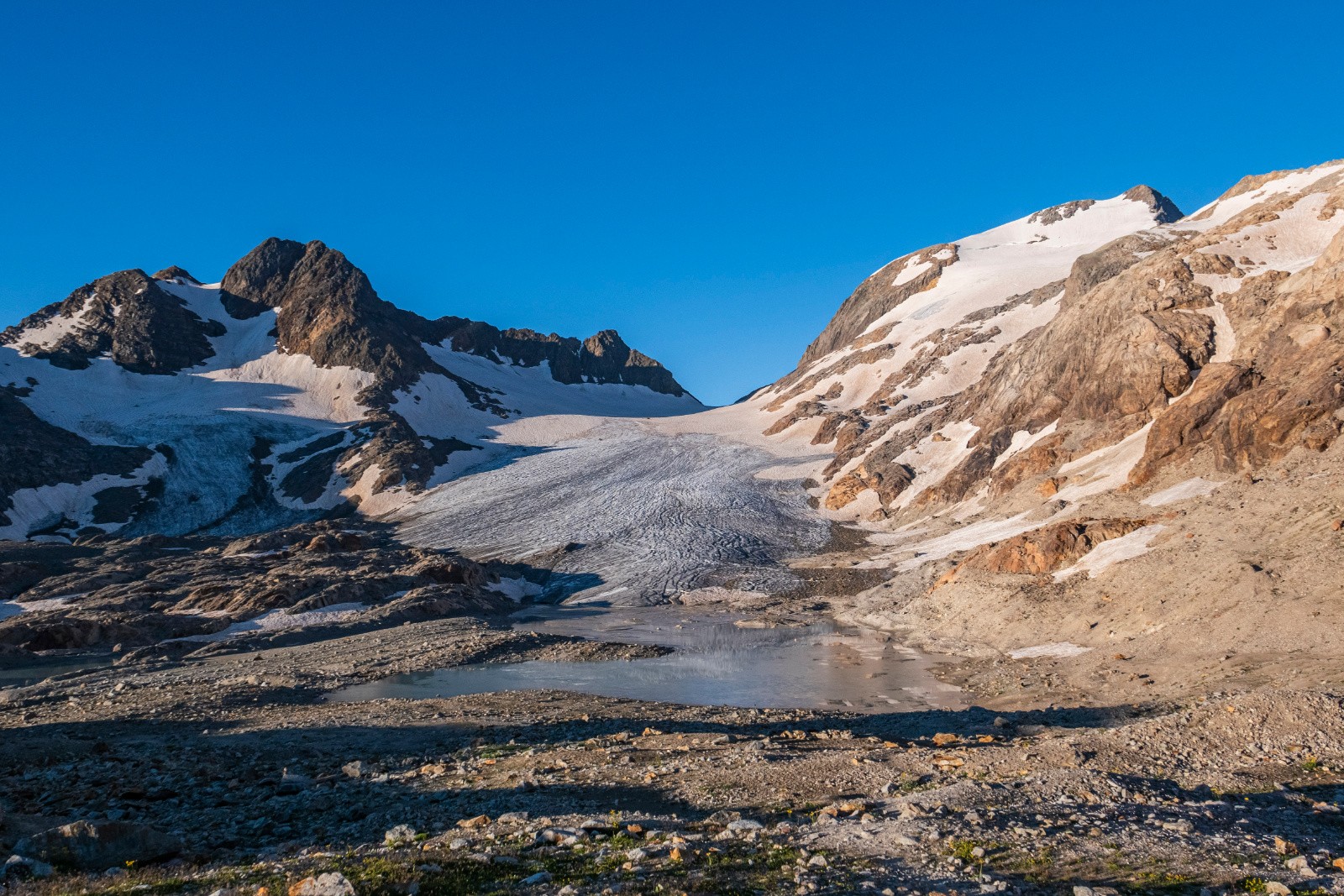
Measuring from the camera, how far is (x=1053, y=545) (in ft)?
118

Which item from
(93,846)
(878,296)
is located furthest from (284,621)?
(878,296)

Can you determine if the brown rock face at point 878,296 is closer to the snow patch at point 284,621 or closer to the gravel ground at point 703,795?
the snow patch at point 284,621

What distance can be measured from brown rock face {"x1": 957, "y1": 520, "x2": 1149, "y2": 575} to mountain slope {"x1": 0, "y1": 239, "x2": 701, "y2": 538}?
257 feet

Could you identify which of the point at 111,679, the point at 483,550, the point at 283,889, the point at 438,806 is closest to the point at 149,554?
the point at 483,550

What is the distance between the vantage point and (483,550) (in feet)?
252

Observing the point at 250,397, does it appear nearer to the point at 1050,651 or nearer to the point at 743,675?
the point at 743,675

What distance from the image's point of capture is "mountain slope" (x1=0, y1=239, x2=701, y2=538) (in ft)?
323

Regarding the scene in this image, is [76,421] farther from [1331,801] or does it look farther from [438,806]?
[1331,801]

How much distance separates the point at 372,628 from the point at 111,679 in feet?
47.1

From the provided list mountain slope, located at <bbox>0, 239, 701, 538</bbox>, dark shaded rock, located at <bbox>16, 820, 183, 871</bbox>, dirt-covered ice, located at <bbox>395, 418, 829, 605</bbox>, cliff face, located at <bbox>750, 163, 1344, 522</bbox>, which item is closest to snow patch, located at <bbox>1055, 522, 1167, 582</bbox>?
cliff face, located at <bbox>750, 163, 1344, 522</bbox>

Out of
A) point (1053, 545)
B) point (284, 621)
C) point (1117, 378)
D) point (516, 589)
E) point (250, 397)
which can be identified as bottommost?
point (516, 589)

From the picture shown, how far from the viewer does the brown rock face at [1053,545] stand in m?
Result: 35.0

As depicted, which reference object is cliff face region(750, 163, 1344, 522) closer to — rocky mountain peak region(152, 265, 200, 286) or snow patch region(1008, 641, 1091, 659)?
snow patch region(1008, 641, 1091, 659)

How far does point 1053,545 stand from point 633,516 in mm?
48824
